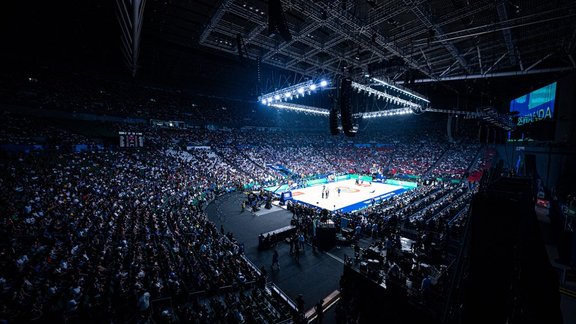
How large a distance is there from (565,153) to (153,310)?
66.1 ft

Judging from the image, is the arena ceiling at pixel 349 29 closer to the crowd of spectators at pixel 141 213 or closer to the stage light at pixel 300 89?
the stage light at pixel 300 89

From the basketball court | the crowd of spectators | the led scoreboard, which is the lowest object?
the basketball court

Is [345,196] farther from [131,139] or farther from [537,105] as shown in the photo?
[131,139]

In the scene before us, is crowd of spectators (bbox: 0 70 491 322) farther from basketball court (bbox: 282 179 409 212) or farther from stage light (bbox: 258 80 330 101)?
stage light (bbox: 258 80 330 101)

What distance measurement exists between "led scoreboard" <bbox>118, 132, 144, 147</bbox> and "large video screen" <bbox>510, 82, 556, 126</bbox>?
111ft

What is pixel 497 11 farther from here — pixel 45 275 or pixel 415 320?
pixel 45 275

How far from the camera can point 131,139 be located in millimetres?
24938

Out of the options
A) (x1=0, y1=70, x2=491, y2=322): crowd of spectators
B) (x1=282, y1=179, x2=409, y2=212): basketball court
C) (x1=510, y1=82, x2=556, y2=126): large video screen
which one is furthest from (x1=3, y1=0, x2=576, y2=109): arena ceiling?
(x1=282, y1=179, x2=409, y2=212): basketball court

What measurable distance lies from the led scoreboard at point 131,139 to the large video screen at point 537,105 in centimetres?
3377

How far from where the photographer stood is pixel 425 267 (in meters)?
8.16

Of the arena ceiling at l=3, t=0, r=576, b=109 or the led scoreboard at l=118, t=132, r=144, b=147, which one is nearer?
the arena ceiling at l=3, t=0, r=576, b=109

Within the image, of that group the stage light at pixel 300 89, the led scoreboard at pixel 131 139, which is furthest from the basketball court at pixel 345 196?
the led scoreboard at pixel 131 139

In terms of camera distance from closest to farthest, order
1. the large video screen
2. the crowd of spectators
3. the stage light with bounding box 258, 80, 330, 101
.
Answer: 1. the crowd of spectators
2. the large video screen
3. the stage light with bounding box 258, 80, 330, 101

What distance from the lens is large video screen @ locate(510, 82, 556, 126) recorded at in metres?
12.9
